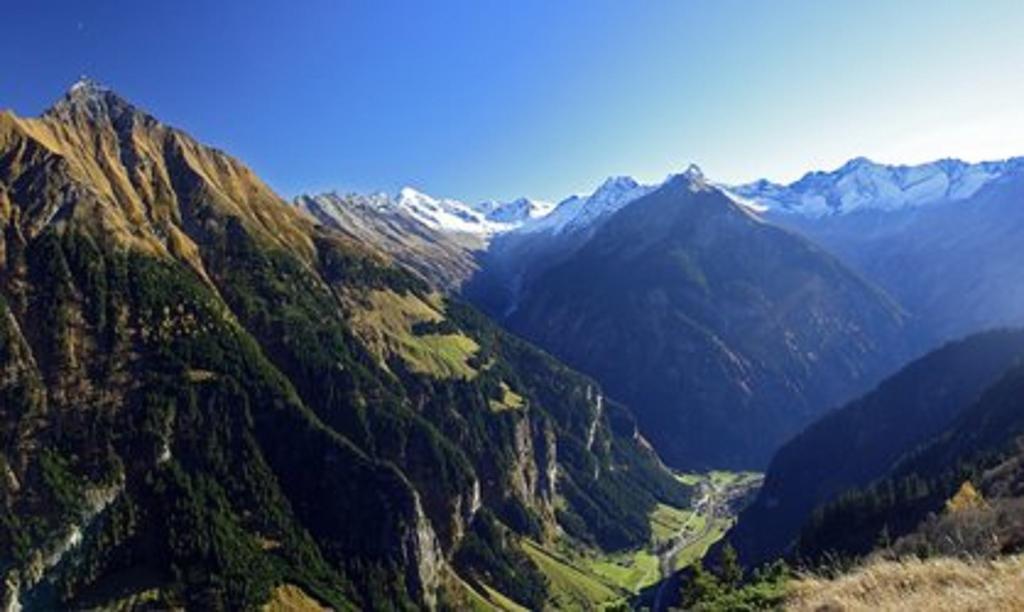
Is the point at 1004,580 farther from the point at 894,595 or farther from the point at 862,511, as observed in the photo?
the point at 862,511

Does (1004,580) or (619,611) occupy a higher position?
(1004,580)

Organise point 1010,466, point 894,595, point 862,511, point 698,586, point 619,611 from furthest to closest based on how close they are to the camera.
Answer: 1. point 862,511
2. point 1010,466
3. point 698,586
4. point 619,611
5. point 894,595

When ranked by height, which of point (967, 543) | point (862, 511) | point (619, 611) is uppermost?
point (967, 543)

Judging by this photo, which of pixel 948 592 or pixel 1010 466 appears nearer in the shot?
pixel 948 592

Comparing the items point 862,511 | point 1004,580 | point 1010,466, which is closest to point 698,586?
point 1010,466

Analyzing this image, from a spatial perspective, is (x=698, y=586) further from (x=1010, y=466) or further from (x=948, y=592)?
(x=948, y=592)

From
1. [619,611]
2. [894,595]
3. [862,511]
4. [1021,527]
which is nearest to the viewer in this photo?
[894,595]
